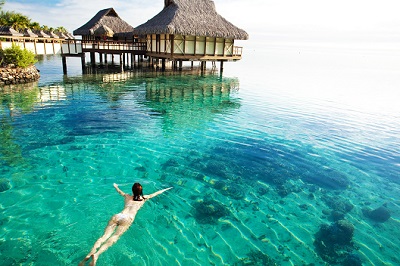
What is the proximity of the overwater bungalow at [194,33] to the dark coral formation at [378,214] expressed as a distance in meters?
20.0

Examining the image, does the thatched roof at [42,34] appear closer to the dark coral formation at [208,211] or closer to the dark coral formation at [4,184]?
the dark coral formation at [4,184]

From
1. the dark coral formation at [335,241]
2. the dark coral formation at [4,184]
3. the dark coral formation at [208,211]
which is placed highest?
the dark coral formation at [4,184]

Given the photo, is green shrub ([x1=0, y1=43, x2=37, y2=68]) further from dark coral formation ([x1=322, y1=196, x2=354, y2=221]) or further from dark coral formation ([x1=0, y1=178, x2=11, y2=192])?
dark coral formation ([x1=322, y1=196, x2=354, y2=221])

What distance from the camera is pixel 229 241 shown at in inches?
218

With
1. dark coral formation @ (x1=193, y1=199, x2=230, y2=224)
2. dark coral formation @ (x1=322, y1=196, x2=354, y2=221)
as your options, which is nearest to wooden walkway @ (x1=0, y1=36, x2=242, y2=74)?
dark coral formation @ (x1=193, y1=199, x2=230, y2=224)

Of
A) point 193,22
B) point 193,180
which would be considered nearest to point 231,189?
point 193,180

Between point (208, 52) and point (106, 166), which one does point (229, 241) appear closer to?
point (106, 166)

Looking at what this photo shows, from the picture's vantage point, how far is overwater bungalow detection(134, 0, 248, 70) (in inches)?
935

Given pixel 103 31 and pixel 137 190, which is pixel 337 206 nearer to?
pixel 137 190

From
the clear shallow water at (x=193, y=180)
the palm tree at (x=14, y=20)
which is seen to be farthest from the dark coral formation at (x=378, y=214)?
the palm tree at (x=14, y=20)

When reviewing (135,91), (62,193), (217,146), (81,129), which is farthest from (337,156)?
(135,91)

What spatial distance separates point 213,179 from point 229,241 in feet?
8.13

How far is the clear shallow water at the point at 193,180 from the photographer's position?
527 cm

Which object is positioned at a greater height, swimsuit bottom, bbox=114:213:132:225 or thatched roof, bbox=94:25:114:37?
thatched roof, bbox=94:25:114:37
